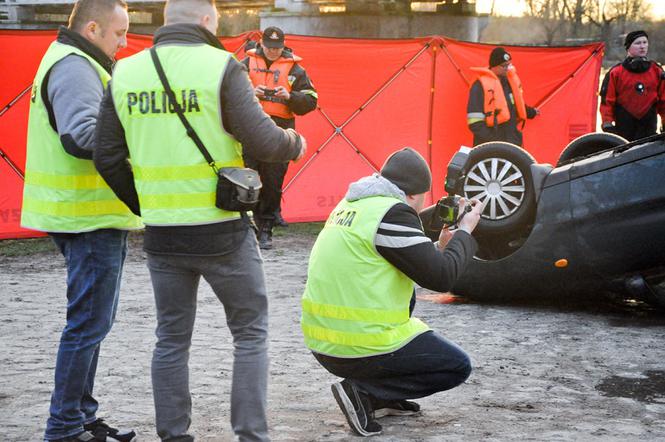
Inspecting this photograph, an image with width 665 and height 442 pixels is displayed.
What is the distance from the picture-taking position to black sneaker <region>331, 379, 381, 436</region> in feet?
15.8

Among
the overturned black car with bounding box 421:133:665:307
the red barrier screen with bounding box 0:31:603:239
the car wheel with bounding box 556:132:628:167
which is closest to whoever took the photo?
the overturned black car with bounding box 421:133:665:307

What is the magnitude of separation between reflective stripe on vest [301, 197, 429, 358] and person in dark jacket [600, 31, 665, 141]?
7604 mm

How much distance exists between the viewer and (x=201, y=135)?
4.11 metres

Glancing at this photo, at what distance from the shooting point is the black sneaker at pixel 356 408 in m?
4.80

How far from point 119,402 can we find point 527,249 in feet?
9.88

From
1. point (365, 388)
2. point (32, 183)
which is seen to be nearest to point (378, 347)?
point (365, 388)

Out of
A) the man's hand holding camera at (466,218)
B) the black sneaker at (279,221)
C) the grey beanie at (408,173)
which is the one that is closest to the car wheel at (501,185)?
the man's hand holding camera at (466,218)

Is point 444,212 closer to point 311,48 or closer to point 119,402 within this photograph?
point 119,402

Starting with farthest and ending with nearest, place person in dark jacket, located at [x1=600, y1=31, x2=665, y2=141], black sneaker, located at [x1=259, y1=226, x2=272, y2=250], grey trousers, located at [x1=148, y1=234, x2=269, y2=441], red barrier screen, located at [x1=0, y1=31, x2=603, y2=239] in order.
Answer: red barrier screen, located at [x1=0, y1=31, x2=603, y2=239] → person in dark jacket, located at [x1=600, y1=31, x2=665, y2=141] → black sneaker, located at [x1=259, y1=226, x2=272, y2=250] → grey trousers, located at [x1=148, y1=234, x2=269, y2=441]

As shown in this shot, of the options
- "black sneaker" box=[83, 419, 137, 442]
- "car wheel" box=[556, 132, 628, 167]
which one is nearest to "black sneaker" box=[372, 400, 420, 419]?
"black sneaker" box=[83, 419, 137, 442]

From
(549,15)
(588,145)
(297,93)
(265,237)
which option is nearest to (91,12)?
(588,145)

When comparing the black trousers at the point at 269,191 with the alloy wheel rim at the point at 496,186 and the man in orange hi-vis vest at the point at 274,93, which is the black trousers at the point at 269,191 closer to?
the man in orange hi-vis vest at the point at 274,93

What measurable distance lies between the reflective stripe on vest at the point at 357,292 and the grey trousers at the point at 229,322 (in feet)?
1.70

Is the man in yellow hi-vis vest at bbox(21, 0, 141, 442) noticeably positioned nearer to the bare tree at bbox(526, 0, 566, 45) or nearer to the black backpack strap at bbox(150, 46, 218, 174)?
the black backpack strap at bbox(150, 46, 218, 174)
